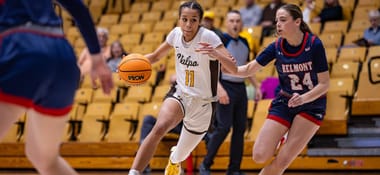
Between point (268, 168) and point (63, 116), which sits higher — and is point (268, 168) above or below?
below

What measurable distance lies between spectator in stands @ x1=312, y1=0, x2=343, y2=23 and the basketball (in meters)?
5.43

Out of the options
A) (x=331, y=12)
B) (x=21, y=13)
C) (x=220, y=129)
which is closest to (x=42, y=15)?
(x=21, y=13)

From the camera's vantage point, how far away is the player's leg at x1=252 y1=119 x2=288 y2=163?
16.7 ft

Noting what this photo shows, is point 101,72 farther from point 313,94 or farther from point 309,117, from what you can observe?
point 309,117

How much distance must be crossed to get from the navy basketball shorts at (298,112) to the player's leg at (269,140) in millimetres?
49

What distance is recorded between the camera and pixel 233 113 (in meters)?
7.09

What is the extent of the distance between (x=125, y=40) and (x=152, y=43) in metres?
0.78

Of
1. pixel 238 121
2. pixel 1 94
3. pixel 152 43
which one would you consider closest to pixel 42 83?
pixel 1 94

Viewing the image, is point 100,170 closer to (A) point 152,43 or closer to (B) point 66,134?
(B) point 66,134

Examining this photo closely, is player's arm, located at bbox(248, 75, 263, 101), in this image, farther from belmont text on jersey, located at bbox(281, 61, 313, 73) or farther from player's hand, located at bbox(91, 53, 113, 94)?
player's hand, located at bbox(91, 53, 113, 94)

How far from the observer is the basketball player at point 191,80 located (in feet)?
17.6

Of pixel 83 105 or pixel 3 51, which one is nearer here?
pixel 3 51

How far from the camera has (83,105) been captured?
10.0 meters

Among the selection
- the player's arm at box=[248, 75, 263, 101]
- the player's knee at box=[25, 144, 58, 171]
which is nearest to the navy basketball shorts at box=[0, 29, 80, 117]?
the player's knee at box=[25, 144, 58, 171]
